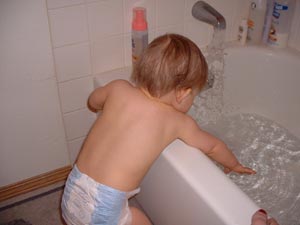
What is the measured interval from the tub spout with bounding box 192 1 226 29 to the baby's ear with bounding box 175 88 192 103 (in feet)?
1.44

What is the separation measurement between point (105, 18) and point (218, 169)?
60cm

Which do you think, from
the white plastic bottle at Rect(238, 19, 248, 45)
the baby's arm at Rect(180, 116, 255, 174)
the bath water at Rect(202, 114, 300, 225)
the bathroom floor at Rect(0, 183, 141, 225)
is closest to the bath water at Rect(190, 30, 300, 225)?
the bath water at Rect(202, 114, 300, 225)

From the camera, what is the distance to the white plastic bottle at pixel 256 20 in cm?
145

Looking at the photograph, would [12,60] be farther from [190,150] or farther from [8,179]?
[190,150]

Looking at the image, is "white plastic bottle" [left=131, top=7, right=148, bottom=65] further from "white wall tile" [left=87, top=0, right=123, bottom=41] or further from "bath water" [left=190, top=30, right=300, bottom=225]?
"bath water" [left=190, top=30, right=300, bottom=225]

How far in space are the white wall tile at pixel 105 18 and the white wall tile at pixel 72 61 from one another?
0.19 feet

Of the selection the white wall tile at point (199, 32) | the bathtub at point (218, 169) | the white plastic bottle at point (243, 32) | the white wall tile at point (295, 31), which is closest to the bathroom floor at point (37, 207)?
the bathtub at point (218, 169)

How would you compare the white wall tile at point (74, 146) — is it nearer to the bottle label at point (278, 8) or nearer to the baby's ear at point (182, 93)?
the baby's ear at point (182, 93)

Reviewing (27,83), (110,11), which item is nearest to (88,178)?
(27,83)

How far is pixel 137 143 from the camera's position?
3.05 ft

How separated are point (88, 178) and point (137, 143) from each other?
0.53 feet

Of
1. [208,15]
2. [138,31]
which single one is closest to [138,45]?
[138,31]

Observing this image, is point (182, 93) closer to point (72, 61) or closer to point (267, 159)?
point (72, 61)

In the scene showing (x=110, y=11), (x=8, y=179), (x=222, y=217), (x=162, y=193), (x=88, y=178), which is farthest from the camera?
(x=8, y=179)
